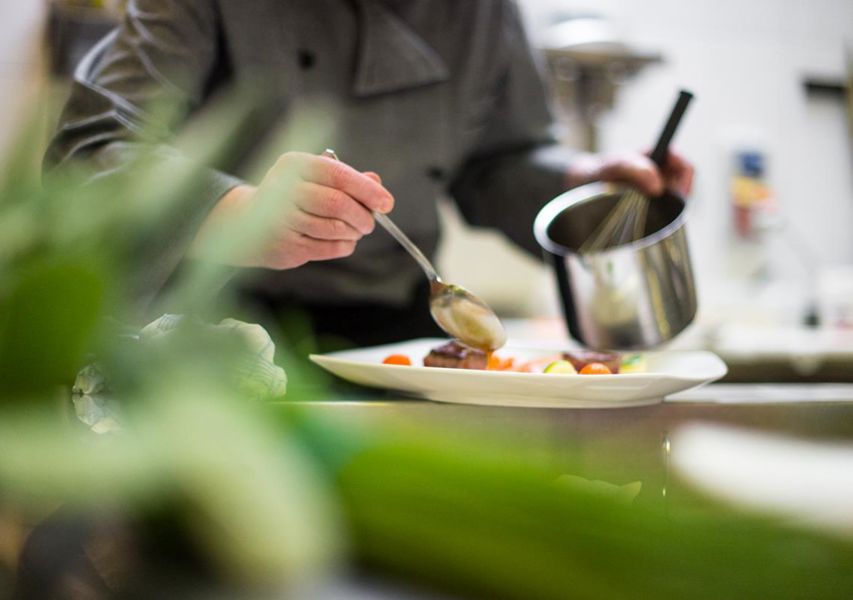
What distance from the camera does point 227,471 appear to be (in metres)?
0.13

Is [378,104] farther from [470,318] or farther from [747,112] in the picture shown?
[747,112]

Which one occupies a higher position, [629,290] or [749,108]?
[749,108]

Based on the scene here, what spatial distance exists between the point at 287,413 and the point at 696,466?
29cm

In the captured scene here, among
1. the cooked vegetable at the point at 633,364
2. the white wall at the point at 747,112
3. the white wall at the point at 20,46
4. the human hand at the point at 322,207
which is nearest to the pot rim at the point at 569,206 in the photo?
the cooked vegetable at the point at 633,364

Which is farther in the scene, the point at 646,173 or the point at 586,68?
the point at 586,68

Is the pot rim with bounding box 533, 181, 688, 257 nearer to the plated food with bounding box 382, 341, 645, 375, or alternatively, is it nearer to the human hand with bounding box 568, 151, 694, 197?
the human hand with bounding box 568, 151, 694, 197

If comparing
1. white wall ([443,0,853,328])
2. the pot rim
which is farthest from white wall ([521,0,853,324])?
the pot rim

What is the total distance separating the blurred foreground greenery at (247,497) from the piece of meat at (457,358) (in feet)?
1.28

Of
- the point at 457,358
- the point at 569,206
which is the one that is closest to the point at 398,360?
the point at 457,358

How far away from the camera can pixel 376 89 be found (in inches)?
34.2

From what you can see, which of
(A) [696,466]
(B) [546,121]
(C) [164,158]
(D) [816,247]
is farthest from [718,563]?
(D) [816,247]

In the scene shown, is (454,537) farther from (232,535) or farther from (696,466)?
(696,466)

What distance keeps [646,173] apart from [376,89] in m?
0.30

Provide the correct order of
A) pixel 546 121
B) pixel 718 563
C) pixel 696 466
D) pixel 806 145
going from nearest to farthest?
pixel 718 563, pixel 696 466, pixel 546 121, pixel 806 145
